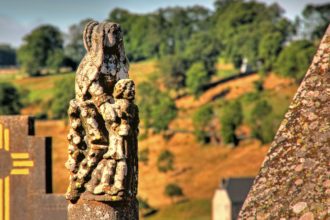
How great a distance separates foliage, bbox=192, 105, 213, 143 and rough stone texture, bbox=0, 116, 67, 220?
15471 cm

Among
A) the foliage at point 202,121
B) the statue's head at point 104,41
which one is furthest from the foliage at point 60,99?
the statue's head at point 104,41

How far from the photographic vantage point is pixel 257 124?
6762 inches

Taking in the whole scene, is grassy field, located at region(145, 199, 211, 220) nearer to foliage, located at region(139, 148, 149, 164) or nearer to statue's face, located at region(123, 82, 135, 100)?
foliage, located at region(139, 148, 149, 164)

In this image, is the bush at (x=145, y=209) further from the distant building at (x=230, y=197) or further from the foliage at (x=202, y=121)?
the foliage at (x=202, y=121)

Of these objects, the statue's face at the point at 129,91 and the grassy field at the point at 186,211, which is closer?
the statue's face at the point at 129,91

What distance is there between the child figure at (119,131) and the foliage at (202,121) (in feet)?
531

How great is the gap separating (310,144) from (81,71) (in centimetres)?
285

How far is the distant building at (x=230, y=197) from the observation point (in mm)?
107875

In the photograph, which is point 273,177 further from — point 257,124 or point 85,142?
point 257,124

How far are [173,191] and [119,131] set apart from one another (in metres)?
142

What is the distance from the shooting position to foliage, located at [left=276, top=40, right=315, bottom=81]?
186 metres

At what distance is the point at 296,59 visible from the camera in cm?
19062

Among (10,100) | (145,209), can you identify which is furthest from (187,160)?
(145,209)

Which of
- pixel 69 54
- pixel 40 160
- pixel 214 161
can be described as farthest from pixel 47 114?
pixel 40 160
